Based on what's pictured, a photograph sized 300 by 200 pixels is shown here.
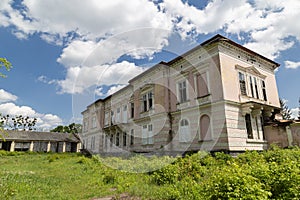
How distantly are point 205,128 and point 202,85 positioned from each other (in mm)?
3616

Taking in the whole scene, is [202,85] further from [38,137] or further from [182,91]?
[38,137]

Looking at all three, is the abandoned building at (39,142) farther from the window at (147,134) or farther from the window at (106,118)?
the window at (147,134)

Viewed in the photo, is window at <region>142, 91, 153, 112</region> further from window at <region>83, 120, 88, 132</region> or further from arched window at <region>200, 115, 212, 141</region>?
window at <region>83, 120, 88, 132</region>

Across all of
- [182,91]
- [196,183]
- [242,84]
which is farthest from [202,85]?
[196,183]

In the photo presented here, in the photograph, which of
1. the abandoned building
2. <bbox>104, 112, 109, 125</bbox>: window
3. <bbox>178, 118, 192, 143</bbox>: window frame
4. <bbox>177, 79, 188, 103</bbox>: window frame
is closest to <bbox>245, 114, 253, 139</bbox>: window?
<bbox>178, 118, 192, 143</bbox>: window frame

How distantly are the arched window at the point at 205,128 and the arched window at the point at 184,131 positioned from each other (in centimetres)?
141

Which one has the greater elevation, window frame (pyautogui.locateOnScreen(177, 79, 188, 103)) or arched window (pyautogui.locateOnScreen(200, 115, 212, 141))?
window frame (pyautogui.locateOnScreen(177, 79, 188, 103))

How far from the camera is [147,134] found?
21797 mm

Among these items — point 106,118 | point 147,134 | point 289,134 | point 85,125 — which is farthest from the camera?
point 85,125

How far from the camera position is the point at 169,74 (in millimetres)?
20406

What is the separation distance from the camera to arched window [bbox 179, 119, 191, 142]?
17.3 m

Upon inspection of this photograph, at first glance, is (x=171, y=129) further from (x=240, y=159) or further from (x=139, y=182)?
(x=139, y=182)

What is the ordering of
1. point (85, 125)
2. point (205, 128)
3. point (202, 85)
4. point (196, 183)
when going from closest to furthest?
1. point (196, 183)
2. point (205, 128)
3. point (202, 85)
4. point (85, 125)

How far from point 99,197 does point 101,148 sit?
26240 millimetres
